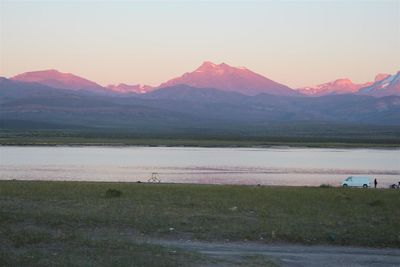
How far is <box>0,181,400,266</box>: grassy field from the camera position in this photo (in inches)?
611

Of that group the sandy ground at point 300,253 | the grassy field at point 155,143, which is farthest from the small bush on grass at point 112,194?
the grassy field at point 155,143

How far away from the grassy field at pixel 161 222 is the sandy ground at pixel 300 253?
→ 655 millimetres

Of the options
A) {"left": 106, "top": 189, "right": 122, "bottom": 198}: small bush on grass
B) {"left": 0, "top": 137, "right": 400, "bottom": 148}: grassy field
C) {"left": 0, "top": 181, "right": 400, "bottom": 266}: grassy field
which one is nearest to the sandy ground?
{"left": 0, "top": 181, "right": 400, "bottom": 266}: grassy field

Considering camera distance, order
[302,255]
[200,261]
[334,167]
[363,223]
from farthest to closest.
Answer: [334,167] < [363,223] < [302,255] < [200,261]

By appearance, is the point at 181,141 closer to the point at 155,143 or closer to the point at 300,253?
the point at 155,143

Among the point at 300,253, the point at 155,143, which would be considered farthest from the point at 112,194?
the point at 155,143

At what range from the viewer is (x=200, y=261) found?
1498 cm

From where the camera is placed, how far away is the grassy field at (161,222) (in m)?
15.5

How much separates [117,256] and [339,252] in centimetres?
605

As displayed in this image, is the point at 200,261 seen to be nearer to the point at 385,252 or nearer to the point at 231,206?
the point at 385,252

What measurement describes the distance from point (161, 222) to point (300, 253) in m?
5.43

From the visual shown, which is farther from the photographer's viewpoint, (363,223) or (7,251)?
(363,223)

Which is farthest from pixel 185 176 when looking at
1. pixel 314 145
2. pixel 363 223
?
pixel 314 145

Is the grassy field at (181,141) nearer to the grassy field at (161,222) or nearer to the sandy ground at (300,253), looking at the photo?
the grassy field at (161,222)
